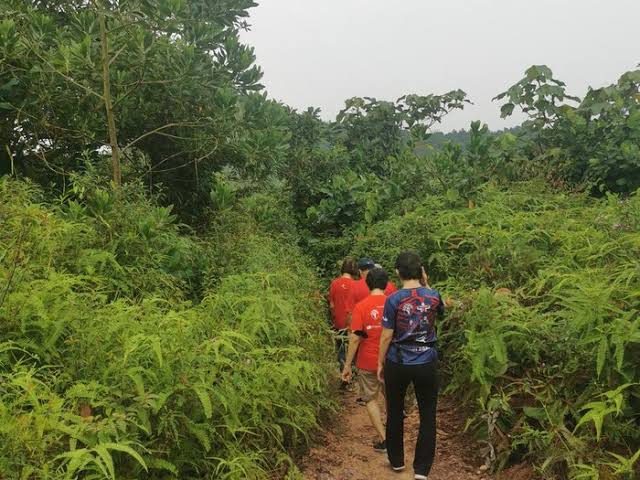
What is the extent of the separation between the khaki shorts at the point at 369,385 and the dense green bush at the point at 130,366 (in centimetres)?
52

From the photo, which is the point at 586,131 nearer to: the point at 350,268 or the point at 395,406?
the point at 350,268

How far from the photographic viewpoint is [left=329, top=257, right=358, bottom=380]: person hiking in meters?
6.87

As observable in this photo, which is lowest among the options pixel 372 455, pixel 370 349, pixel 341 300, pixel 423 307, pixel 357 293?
pixel 372 455

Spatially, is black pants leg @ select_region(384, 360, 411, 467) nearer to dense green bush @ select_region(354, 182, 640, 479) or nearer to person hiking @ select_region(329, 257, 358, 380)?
dense green bush @ select_region(354, 182, 640, 479)

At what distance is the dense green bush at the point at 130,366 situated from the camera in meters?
2.99

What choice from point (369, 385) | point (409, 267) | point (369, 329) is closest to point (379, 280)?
point (369, 329)

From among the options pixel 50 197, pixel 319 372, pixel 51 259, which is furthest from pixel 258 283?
pixel 50 197

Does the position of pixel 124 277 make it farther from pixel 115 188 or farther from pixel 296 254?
pixel 296 254

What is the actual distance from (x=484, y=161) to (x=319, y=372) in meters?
7.80

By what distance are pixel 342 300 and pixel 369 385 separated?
2.20 meters

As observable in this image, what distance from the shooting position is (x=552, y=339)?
4.59m

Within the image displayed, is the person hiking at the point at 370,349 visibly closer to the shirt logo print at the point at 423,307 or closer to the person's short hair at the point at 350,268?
the shirt logo print at the point at 423,307

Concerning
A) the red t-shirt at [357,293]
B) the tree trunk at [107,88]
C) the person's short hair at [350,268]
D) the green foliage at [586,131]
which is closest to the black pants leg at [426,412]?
the red t-shirt at [357,293]

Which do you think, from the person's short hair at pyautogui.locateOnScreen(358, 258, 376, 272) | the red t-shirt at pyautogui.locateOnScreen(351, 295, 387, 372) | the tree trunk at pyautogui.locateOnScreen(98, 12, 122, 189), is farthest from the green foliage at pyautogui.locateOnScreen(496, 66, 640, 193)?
the tree trunk at pyautogui.locateOnScreen(98, 12, 122, 189)
